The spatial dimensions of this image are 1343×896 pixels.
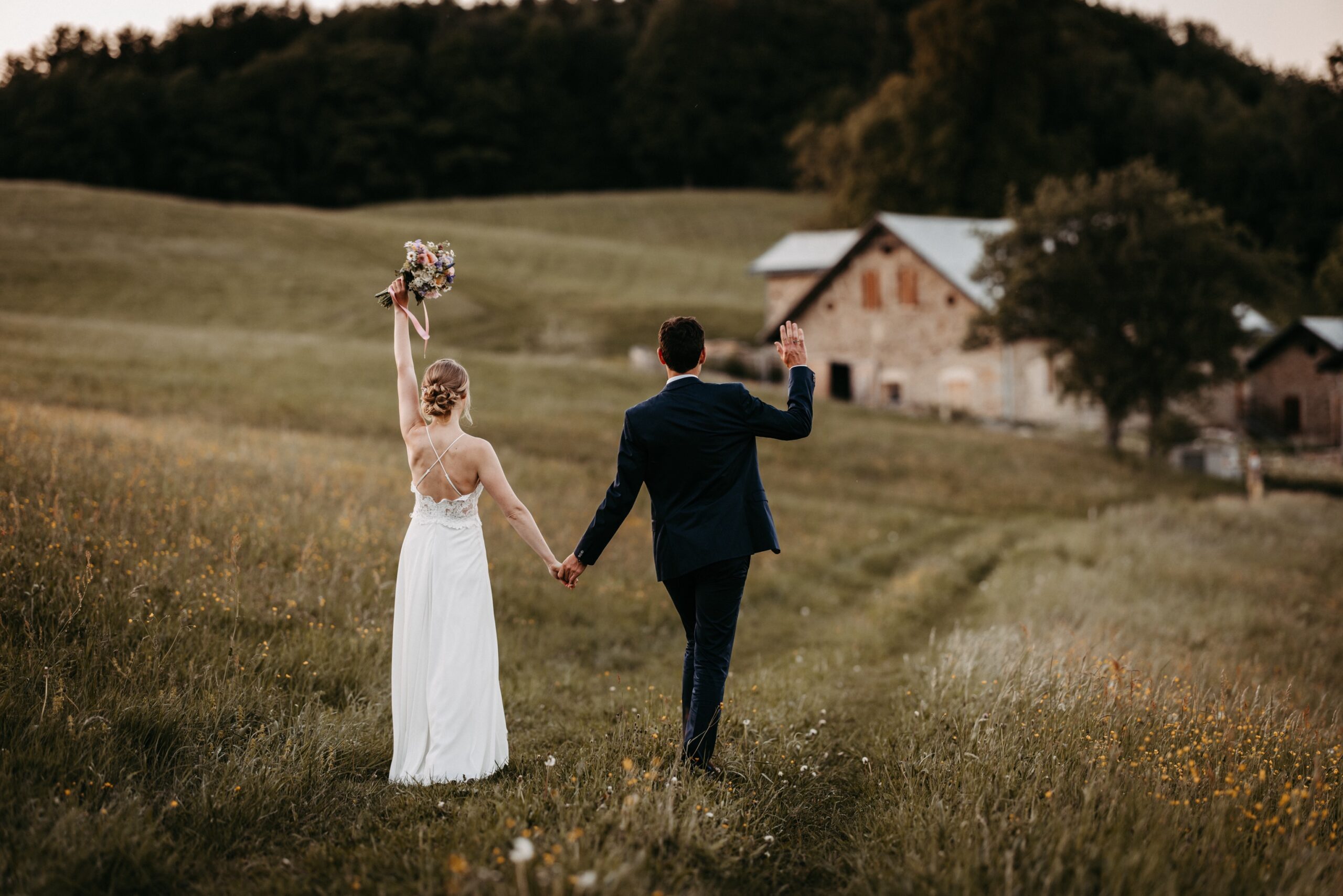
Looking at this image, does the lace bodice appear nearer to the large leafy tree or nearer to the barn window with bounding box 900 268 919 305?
the large leafy tree

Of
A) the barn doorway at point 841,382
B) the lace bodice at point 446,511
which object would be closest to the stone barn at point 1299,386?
the barn doorway at point 841,382

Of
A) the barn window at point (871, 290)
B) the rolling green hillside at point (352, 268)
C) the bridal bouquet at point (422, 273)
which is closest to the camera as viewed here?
the bridal bouquet at point (422, 273)

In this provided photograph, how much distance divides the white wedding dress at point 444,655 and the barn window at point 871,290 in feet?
108

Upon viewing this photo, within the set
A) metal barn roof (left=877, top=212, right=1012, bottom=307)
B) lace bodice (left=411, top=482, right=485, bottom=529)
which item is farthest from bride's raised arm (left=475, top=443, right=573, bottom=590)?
metal barn roof (left=877, top=212, right=1012, bottom=307)

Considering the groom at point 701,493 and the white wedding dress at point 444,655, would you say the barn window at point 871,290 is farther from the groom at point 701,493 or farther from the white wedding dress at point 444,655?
the white wedding dress at point 444,655

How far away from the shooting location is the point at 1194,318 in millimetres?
25375

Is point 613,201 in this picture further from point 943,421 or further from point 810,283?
point 943,421

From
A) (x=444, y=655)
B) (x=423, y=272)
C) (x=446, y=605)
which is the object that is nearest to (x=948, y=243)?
(x=423, y=272)

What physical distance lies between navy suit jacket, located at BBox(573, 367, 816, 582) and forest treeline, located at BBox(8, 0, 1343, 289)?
43.7 m

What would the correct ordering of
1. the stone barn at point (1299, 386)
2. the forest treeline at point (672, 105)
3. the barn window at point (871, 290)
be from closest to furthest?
the stone barn at point (1299, 386) → the barn window at point (871, 290) → the forest treeline at point (672, 105)

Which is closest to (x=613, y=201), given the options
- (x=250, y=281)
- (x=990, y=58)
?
(x=990, y=58)

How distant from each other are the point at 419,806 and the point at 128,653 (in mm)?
2389

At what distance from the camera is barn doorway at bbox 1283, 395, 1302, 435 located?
3641cm

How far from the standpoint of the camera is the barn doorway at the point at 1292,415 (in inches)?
1433
